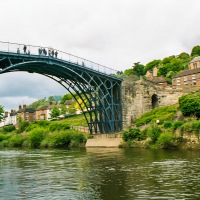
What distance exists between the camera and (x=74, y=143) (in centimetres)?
5094

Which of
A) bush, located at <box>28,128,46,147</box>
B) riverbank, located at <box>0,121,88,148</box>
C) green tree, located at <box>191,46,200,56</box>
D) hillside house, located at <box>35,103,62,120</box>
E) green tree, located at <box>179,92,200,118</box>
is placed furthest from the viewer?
hillside house, located at <box>35,103,62,120</box>

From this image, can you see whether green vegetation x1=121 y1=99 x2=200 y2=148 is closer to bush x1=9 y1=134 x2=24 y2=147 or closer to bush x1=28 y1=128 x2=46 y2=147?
bush x1=28 y1=128 x2=46 y2=147

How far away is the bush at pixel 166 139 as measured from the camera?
122ft

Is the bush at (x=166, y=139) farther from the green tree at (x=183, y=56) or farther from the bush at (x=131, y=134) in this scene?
the green tree at (x=183, y=56)

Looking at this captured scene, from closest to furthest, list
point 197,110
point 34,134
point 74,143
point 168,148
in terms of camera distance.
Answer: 1. point 168,148
2. point 197,110
3. point 74,143
4. point 34,134

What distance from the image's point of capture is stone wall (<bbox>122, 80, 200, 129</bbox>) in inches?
2041

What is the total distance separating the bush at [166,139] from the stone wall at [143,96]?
13.8 meters

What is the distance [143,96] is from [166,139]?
17.6 meters

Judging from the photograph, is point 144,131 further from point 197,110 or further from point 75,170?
point 75,170

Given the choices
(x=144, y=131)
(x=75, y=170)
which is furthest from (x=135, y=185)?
(x=144, y=131)

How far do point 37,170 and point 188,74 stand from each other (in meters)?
60.7

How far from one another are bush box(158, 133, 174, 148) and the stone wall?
1379 cm

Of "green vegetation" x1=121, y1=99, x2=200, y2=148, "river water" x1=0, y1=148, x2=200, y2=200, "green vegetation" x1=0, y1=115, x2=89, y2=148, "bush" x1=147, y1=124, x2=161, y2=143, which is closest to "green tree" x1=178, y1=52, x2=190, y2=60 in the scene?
"green vegetation" x1=0, y1=115, x2=89, y2=148

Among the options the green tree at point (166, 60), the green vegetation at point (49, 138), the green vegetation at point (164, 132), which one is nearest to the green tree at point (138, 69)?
the green tree at point (166, 60)
